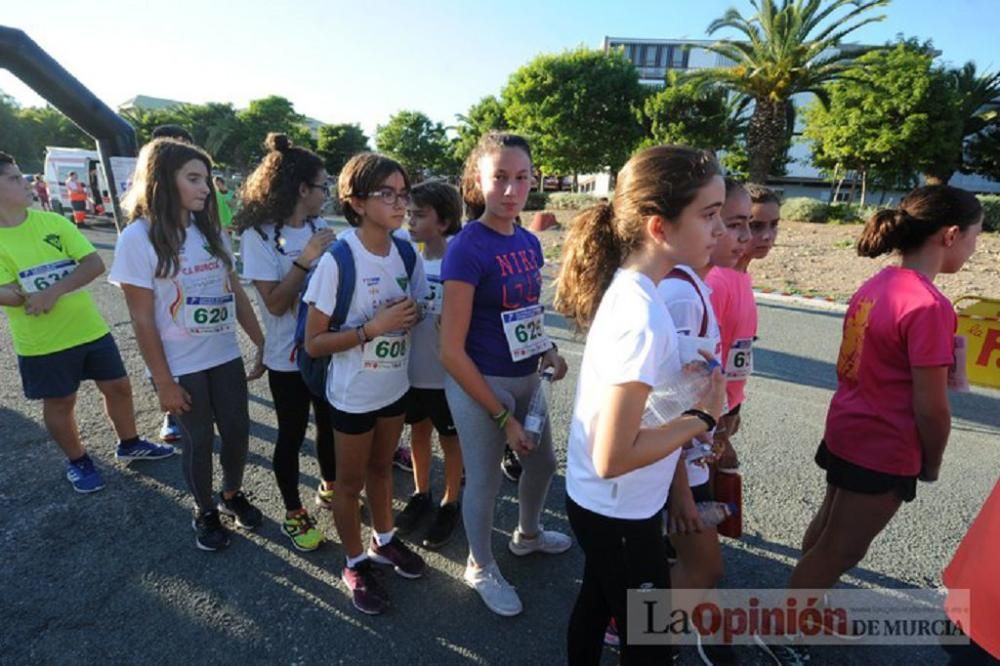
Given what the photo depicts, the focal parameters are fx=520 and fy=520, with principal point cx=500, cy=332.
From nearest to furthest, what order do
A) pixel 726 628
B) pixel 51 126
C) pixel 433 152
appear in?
pixel 726 628, pixel 433 152, pixel 51 126

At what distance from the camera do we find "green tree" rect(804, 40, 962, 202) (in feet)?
77.4

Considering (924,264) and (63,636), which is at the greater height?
(924,264)

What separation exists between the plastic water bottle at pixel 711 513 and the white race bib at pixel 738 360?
0.55 m

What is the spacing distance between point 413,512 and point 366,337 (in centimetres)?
136

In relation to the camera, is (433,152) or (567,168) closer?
(567,168)

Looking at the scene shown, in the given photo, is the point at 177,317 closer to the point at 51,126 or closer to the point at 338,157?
the point at 338,157

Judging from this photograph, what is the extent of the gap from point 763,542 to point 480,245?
89.1 inches

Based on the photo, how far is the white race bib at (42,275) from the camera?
117 inches

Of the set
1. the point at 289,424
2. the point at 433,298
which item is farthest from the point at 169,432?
→ the point at 433,298

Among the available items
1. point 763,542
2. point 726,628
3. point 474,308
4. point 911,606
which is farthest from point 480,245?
point 911,606

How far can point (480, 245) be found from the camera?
2035mm

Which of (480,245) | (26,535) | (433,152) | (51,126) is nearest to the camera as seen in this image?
(480,245)

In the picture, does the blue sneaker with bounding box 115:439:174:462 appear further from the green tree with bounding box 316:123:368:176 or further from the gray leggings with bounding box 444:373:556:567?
the green tree with bounding box 316:123:368:176

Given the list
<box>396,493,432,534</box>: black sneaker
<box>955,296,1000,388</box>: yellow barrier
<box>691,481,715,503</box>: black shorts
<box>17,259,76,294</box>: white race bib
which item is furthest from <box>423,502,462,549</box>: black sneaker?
<box>955,296,1000,388</box>: yellow barrier
